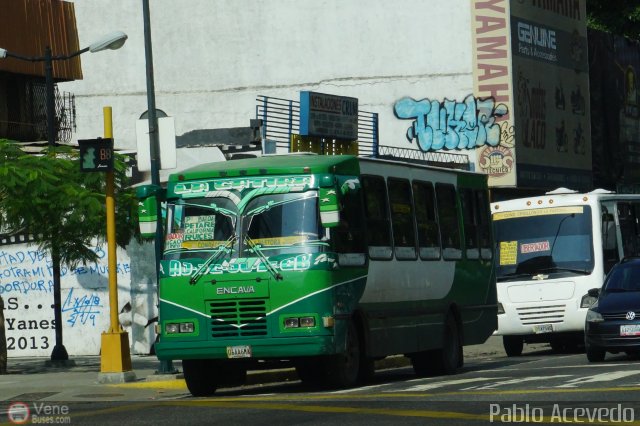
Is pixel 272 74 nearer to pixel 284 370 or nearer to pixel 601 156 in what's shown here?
pixel 601 156

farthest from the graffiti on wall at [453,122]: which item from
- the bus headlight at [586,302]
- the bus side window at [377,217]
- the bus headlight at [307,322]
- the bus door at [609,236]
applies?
the bus headlight at [307,322]

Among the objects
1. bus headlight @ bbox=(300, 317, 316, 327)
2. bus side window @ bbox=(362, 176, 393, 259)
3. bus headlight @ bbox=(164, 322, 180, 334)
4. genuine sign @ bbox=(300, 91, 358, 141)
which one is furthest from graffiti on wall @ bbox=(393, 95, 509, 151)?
bus headlight @ bbox=(300, 317, 316, 327)

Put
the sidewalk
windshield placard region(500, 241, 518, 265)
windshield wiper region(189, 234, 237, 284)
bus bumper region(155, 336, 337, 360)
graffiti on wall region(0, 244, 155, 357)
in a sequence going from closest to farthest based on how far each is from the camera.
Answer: bus bumper region(155, 336, 337, 360)
windshield wiper region(189, 234, 237, 284)
the sidewalk
windshield placard region(500, 241, 518, 265)
graffiti on wall region(0, 244, 155, 357)

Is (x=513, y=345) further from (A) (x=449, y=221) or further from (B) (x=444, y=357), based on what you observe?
(B) (x=444, y=357)

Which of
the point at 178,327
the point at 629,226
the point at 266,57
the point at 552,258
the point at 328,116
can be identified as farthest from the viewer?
the point at 266,57

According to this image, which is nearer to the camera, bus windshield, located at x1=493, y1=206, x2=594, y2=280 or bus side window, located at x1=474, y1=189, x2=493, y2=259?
bus side window, located at x1=474, y1=189, x2=493, y2=259

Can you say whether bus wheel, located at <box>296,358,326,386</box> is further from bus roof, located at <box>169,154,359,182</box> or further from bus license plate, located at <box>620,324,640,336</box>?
bus license plate, located at <box>620,324,640,336</box>

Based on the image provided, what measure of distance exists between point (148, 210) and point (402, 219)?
3840 millimetres

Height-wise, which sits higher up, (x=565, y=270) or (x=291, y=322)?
(x=565, y=270)

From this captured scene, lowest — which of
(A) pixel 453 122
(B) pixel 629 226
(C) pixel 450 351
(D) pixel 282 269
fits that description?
(C) pixel 450 351

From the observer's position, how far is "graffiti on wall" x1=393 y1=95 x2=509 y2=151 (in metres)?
44.2

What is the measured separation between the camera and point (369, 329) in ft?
65.8

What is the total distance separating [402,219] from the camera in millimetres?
21344

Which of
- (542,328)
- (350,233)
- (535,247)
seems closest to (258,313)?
(350,233)
